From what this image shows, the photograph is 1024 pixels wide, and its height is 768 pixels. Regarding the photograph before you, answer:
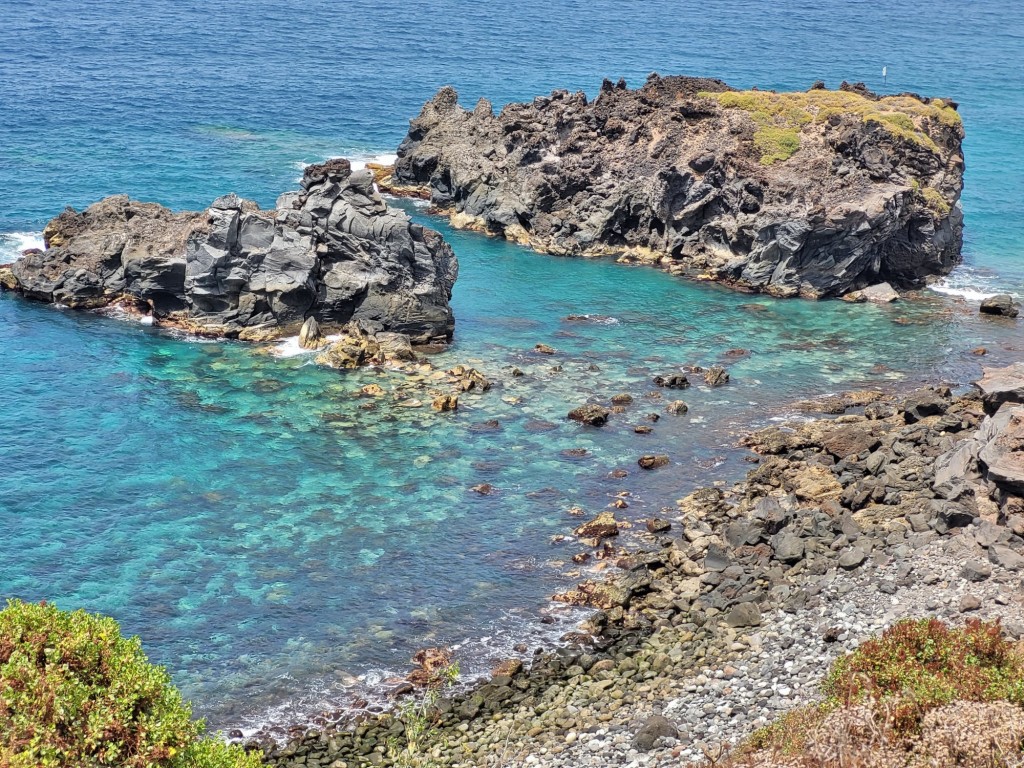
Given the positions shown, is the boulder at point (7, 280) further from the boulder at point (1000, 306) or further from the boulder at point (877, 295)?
the boulder at point (1000, 306)

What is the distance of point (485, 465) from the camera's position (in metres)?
57.6

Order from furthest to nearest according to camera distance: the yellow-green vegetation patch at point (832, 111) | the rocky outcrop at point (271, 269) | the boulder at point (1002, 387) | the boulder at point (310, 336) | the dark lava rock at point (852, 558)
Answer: the yellow-green vegetation patch at point (832, 111) < the rocky outcrop at point (271, 269) < the boulder at point (310, 336) < the boulder at point (1002, 387) < the dark lava rock at point (852, 558)

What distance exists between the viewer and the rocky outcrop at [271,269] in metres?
73.6

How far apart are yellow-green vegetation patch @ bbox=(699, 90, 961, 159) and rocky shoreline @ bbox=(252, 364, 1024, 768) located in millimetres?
40694

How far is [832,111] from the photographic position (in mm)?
92125

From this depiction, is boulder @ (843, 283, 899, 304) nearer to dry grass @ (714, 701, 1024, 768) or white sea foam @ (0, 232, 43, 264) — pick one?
dry grass @ (714, 701, 1024, 768)

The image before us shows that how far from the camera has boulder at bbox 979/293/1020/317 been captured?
80.9 meters

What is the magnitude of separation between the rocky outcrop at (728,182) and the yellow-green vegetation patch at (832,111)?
17cm

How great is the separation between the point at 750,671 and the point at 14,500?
121 feet

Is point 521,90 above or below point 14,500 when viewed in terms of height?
above

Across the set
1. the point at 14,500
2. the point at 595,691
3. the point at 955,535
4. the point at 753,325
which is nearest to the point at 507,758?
the point at 595,691

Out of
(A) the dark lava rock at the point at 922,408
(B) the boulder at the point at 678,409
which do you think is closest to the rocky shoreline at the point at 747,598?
(A) the dark lava rock at the point at 922,408

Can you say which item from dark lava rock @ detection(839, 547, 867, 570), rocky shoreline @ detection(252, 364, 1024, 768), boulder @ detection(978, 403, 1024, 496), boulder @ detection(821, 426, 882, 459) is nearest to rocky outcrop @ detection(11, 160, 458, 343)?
boulder @ detection(821, 426, 882, 459)

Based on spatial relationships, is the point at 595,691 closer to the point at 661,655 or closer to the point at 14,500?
the point at 661,655
